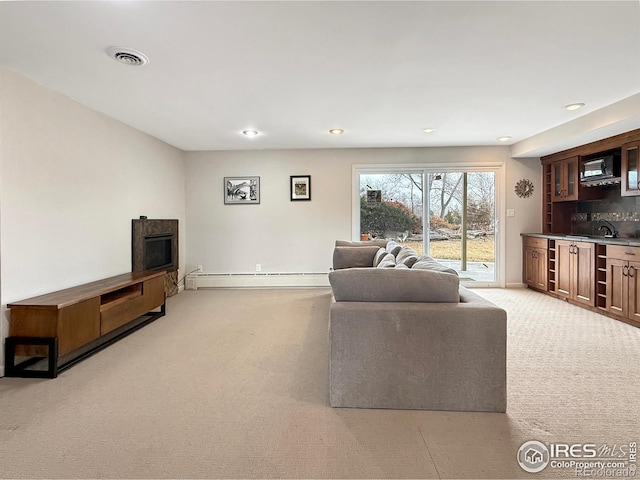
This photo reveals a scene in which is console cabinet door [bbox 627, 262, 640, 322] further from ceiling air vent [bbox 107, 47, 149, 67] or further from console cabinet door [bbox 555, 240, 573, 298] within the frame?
ceiling air vent [bbox 107, 47, 149, 67]

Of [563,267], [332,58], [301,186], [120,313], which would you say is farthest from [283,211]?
[563,267]

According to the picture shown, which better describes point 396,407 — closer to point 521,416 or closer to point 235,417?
point 521,416

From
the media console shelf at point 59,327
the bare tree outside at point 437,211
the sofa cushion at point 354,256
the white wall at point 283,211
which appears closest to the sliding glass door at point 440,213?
the bare tree outside at point 437,211

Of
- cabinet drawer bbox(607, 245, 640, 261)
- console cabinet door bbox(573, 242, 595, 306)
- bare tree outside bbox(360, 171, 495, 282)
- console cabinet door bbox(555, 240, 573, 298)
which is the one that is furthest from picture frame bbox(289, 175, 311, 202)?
cabinet drawer bbox(607, 245, 640, 261)

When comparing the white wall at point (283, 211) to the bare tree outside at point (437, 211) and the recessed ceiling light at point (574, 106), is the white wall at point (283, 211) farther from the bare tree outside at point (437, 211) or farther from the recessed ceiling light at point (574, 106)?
the recessed ceiling light at point (574, 106)

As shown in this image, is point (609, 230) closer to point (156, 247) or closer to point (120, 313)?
point (120, 313)

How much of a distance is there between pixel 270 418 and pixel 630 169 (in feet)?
15.5

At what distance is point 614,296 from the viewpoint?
12.1 feet

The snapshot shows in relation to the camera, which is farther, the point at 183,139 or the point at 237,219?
the point at 237,219

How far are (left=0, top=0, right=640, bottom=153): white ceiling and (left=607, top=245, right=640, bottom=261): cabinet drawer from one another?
1559 millimetres

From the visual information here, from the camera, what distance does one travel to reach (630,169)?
3.76 m

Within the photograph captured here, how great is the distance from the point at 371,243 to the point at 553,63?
115 inches

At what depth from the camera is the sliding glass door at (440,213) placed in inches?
214

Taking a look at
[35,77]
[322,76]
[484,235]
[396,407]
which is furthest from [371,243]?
[35,77]
